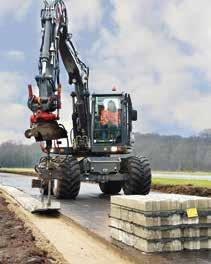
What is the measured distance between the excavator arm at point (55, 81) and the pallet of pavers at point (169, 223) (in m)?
5.44

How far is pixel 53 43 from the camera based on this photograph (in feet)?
65.1

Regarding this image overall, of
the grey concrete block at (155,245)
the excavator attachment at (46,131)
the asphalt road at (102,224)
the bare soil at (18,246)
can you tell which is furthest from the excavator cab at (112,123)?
the grey concrete block at (155,245)

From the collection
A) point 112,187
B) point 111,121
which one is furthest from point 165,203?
point 112,187

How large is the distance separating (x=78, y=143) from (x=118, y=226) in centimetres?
1190

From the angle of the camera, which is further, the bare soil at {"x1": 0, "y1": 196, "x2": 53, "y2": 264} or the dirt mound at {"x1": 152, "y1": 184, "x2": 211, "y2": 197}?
the dirt mound at {"x1": 152, "y1": 184, "x2": 211, "y2": 197}

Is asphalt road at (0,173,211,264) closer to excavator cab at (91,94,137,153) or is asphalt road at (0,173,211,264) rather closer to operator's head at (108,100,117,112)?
excavator cab at (91,94,137,153)

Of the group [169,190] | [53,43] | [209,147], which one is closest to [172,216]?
[53,43]

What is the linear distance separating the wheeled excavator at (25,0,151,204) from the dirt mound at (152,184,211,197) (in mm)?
3033

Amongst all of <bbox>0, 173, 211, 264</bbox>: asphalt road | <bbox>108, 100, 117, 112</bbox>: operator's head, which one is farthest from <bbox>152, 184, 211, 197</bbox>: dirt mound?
<bbox>108, 100, 117, 112</bbox>: operator's head

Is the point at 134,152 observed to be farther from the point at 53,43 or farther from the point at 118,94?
the point at 53,43

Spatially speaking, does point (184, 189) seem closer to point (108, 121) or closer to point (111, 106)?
point (108, 121)

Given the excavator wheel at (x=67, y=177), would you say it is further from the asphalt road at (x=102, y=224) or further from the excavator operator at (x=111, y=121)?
the excavator operator at (x=111, y=121)

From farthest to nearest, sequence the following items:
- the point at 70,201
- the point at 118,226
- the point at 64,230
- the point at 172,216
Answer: the point at 70,201 → the point at 64,230 → the point at 118,226 → the point at 172,216

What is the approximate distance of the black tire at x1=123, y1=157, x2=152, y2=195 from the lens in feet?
64.4
